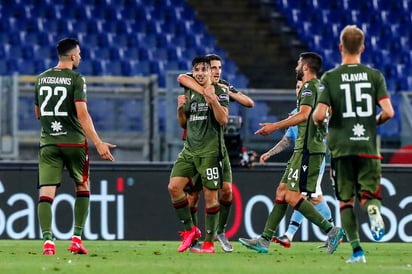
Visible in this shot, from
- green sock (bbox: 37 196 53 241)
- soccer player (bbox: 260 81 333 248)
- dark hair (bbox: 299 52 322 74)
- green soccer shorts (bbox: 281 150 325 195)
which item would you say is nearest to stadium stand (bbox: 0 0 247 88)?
soccer player (bbox: 260 81 333 248)

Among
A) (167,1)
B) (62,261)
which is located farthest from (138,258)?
(167,1)

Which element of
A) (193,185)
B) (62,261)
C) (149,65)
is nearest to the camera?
(62,261)

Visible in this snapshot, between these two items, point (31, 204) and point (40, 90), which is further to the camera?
point (31, 204)

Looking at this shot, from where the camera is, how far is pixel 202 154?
439 inches

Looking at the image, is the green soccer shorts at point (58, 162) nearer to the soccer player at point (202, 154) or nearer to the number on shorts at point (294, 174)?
the soccer player at point (202, 154)

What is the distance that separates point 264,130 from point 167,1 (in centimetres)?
1292

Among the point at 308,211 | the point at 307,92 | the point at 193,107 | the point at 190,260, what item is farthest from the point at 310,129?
the point at 190,260

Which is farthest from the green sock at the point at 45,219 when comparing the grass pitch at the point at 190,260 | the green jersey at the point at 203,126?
the green jersey at the point at 203,126

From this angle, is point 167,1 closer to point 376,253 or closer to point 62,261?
point 376,253

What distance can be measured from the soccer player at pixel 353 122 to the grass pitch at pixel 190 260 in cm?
57

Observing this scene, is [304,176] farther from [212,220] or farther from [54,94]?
[54,94]

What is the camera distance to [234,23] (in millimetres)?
24141

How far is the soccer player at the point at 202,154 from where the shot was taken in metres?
11.1

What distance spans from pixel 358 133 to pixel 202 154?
249 cm
